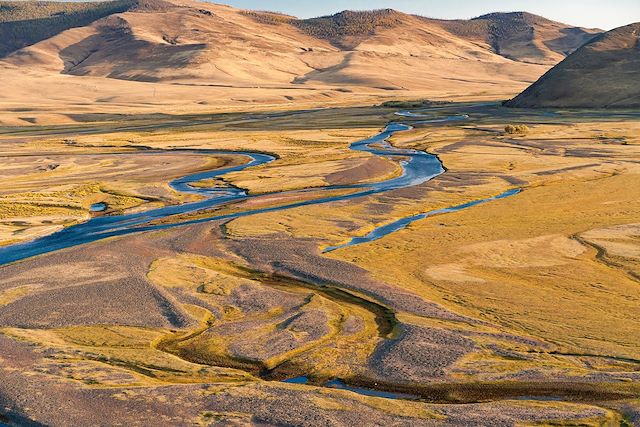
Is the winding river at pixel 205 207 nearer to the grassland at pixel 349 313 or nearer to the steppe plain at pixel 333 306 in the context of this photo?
the steppe plain at pixel 333 306

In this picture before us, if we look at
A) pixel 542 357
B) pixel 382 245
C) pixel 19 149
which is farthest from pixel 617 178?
pixel 19 149

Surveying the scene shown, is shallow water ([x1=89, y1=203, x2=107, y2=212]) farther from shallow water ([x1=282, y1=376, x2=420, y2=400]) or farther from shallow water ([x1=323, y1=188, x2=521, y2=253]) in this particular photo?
shallow water ([x1=282, y1=376, x2=420, y2=400])

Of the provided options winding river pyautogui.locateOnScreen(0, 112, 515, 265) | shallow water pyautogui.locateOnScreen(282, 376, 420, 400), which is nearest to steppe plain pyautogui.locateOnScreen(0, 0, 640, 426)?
shallow water pyautogui.locateOnScreen(282, 376, 420, 400)

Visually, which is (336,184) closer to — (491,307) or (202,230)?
(202,230)

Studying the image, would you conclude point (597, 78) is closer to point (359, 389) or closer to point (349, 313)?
point (349, 313)

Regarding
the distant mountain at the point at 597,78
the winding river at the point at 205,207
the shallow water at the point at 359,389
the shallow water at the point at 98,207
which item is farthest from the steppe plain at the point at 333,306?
the distant mountain at the point at 597,78
